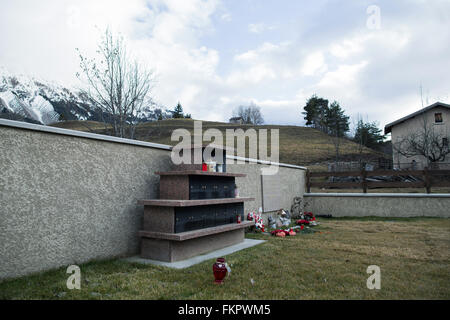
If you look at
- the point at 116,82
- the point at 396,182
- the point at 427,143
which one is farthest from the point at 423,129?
the point at 116,82

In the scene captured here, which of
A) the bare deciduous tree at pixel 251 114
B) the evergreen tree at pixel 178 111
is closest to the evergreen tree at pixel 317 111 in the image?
the bare deciduous tree at pixel 251 114

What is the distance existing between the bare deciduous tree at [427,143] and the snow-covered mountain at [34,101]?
22046 millimetres

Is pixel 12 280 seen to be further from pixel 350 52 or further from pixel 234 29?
pixel 350 52

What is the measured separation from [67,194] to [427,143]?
23.7 meters

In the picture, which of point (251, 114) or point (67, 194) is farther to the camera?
point (251, 114)

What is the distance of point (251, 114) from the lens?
63.5 m

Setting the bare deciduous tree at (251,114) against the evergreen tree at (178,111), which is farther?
the bare deciduous tree at (251,114)

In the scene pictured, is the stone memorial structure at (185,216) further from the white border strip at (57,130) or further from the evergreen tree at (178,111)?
the evergreen tree at (178,111)

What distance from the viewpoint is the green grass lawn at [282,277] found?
113 inches

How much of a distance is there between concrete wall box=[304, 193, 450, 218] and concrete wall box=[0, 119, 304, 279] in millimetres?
7633

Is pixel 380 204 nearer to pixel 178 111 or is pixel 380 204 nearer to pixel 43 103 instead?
pixel 43 103
